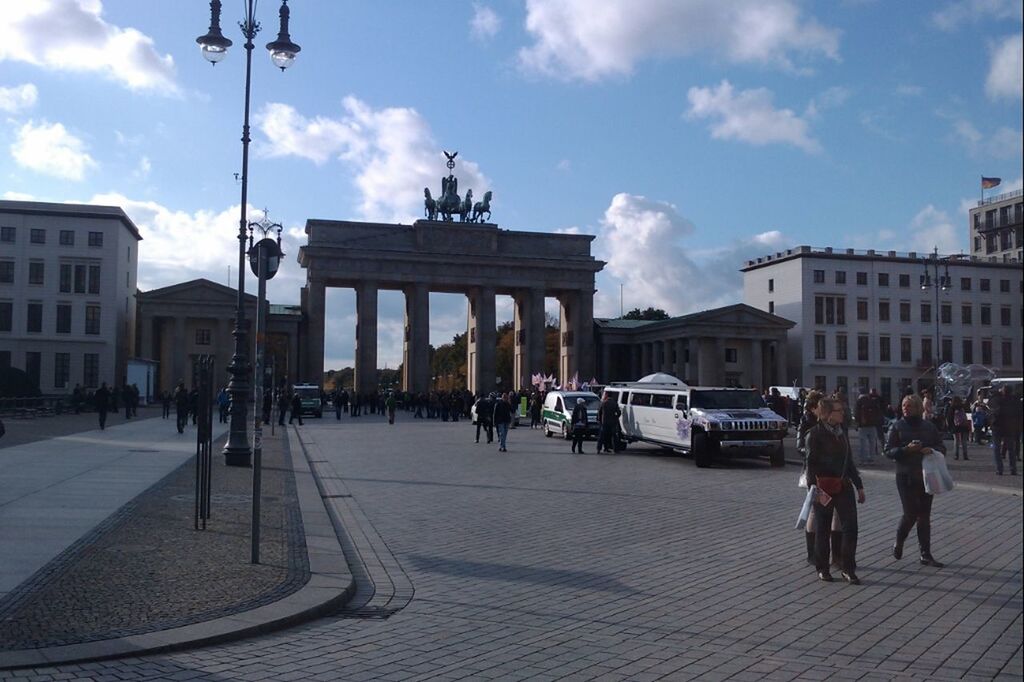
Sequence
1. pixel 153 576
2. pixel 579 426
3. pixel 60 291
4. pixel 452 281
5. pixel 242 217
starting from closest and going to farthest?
pixel 153 576
pixel 242 217
pixel 579 426
pixel 60 291
pixel 452 281

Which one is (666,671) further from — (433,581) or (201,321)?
(201,321)

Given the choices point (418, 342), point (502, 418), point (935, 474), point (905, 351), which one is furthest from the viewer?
point (418, 342)

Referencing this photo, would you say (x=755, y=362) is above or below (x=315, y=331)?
below

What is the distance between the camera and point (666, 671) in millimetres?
6289

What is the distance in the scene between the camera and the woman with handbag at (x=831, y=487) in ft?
30.5

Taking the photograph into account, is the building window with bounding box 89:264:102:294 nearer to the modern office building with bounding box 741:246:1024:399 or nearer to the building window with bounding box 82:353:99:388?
the building window with bounding box 82:353:99:388

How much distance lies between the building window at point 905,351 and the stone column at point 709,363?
16.5 metres

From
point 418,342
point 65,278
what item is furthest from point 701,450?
point 65,278

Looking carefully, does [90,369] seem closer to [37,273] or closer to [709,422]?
[37,273]

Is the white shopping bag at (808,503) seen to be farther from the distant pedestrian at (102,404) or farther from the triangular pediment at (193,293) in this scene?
the triangular pediment at (193,293)

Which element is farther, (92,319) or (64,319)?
(92,319)

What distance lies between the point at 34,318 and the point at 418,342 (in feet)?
110

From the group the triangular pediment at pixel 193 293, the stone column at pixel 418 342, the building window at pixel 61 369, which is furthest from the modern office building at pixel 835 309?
the building window at pixel 61 369

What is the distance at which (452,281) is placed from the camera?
87.2 meters
